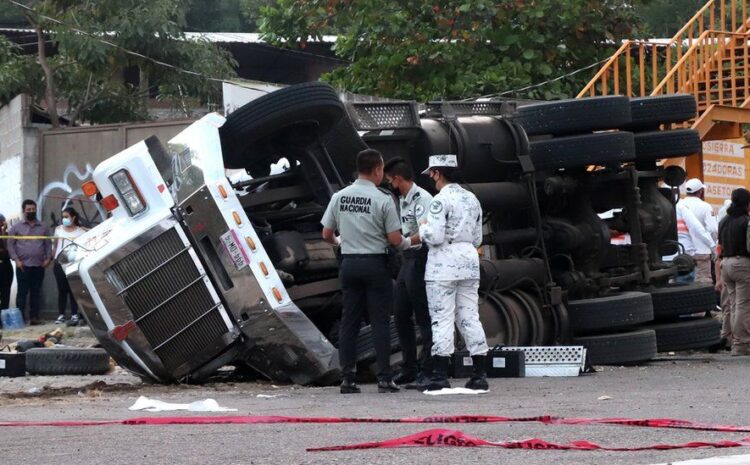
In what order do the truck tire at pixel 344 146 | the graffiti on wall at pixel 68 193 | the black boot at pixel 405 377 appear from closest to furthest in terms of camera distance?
the black boot at pixel 405 377
the truck tire at pixel 344 146
the graffiti on wall at pixel 68 193

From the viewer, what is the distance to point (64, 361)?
12594mm

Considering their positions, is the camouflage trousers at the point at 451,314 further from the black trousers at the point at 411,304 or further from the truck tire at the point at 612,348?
the truck tire at the point at 612,348

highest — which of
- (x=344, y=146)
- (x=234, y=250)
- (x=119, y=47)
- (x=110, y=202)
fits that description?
(x=119, y=47)

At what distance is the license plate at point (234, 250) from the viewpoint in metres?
10.8

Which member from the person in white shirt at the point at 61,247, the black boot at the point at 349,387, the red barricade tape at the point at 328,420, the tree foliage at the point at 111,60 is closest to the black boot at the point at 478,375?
the black boot at the point at 349,387

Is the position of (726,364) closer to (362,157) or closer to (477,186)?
(477,186)

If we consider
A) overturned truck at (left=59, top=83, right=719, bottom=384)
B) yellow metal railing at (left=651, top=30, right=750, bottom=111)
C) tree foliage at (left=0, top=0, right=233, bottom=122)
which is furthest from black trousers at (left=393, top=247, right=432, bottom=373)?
tree foliage at (left=0, top=0, right=233, bottom=122)

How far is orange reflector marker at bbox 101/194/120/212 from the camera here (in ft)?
36.6

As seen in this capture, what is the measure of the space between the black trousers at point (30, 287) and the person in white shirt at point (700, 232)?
8691 millimetres

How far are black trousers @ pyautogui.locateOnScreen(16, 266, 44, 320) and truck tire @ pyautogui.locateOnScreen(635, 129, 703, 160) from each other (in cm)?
949

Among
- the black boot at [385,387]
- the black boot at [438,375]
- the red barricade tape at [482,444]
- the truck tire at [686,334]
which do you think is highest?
the red barricade tape at [482,444]

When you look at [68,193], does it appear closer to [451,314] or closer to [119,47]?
[119,47]

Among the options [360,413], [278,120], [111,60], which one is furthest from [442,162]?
[111,60]

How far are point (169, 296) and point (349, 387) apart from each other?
1543 millimetres
